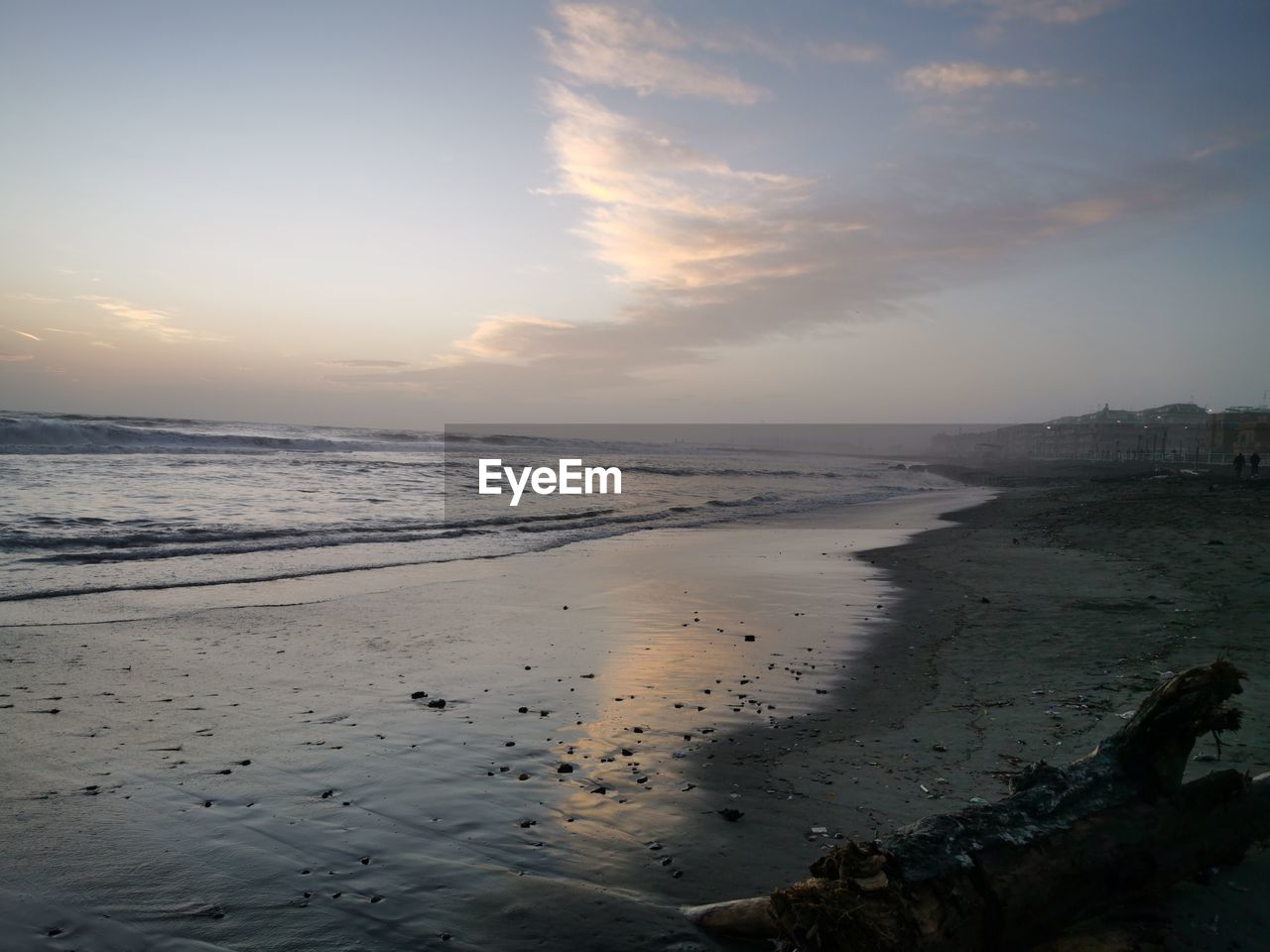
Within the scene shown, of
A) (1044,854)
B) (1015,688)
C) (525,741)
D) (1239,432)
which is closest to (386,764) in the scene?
(525,741)

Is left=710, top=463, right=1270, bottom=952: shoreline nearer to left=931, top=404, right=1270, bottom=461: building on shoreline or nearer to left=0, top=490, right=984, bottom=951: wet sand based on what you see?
left=0, top=490, right=984, bottom=951: wet sand

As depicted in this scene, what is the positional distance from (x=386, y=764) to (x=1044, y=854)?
3.91m

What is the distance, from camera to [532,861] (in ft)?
12.2

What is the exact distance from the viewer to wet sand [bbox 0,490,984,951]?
130 inches

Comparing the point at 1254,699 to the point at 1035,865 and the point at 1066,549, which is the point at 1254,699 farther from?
the point at 1066,549

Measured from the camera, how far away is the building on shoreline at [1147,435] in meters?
77.9

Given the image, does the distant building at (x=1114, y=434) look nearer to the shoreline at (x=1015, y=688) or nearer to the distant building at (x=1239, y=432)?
the distant building at (x=1239, y=432)

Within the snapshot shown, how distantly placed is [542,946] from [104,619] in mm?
8071

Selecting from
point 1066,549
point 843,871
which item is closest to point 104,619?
point 843,871

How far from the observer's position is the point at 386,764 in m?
4.92

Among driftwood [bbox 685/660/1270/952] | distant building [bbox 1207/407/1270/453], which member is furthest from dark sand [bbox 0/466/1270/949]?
distant building [bbox 1207/407/1270/453]

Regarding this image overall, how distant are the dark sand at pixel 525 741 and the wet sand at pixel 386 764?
2 cm

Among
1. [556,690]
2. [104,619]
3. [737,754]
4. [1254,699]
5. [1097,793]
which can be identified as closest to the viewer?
[1097,793]

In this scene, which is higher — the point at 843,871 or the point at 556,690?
the point at 843,871
